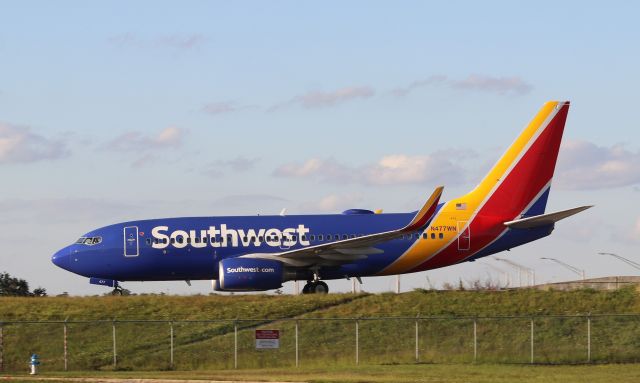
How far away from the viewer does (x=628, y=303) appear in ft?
151

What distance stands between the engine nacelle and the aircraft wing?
74 cm

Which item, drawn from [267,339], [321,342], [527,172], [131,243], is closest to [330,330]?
[321,342]

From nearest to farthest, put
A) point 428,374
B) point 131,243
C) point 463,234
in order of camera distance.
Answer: point 428,374
point 131,243
point 463,234

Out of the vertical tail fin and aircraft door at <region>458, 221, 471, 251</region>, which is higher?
the vertical tail fin

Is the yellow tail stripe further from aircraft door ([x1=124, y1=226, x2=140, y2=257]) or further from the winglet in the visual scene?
aircraft door ([x1=124, y1=226, x2=140, y2=257])

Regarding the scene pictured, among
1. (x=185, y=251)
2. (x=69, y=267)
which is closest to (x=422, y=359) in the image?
(x=185, y=251)

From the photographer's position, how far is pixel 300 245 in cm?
4753

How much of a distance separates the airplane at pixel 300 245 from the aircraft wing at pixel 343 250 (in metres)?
0.04

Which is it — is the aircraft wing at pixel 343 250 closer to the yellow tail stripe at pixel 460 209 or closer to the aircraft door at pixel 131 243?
the yellow tail stripe at pixel 460 209

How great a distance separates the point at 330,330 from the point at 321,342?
3.95 ft

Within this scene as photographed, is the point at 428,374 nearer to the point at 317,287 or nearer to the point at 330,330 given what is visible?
the point at 330,330

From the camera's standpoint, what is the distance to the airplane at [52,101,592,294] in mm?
46500

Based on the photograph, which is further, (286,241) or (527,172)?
(527,172)

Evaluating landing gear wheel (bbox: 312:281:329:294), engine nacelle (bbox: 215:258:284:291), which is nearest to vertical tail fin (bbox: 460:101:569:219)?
landing gear wheel (bbox: 312:281:329:294)
